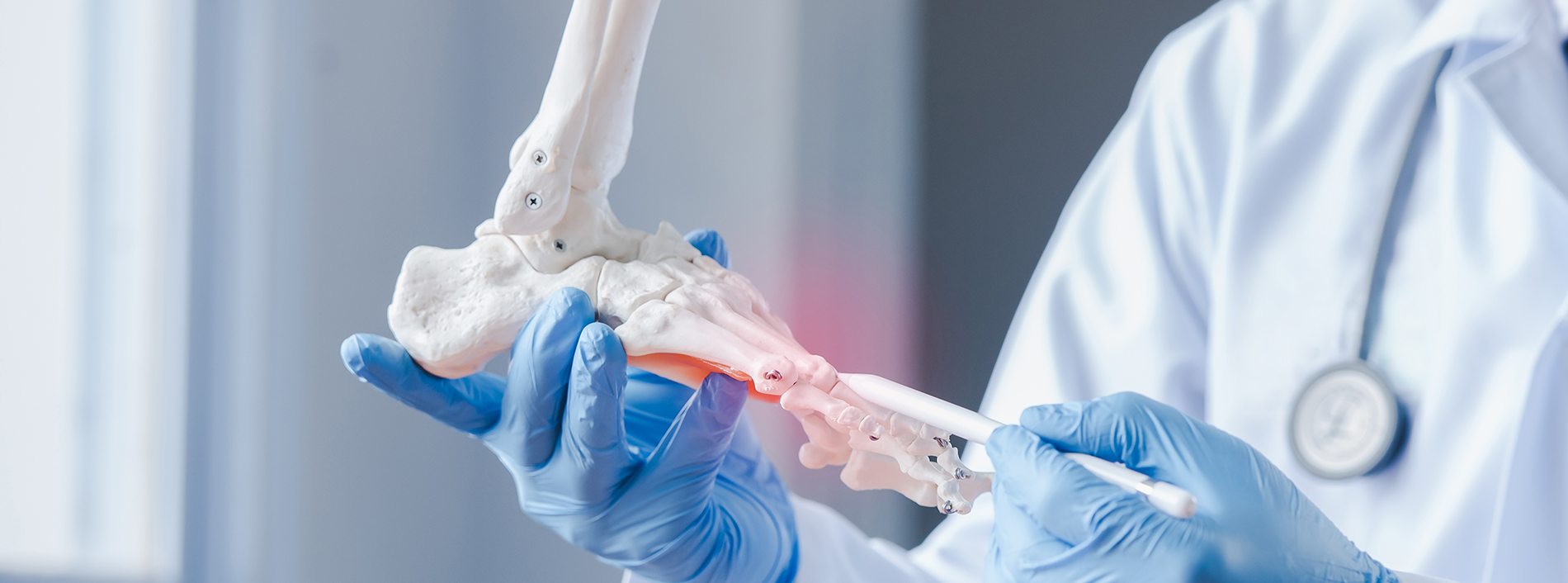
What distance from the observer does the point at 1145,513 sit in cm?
62

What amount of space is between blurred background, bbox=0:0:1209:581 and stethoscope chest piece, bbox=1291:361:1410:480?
3.25ft

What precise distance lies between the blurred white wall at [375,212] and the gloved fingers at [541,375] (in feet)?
2.49

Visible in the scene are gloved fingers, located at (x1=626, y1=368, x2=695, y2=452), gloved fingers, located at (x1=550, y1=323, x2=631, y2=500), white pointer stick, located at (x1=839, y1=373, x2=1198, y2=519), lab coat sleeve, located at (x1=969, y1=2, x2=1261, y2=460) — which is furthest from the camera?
lab coat sleeve, located at (x1=969, y1=2, x2=1261, y2=460)

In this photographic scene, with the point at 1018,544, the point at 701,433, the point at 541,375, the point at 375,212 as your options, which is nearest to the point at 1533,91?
the point at 1018,544

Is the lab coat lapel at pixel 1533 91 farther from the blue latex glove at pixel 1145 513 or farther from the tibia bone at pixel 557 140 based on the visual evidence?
the tibia bone at pixel 557 140

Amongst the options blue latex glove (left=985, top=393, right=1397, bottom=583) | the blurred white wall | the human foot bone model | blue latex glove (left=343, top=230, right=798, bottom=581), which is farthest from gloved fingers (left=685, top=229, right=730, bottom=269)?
the blurred white wall

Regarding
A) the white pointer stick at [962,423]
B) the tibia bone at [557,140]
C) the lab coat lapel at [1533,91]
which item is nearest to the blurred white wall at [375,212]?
the tibia bone at [557,140]

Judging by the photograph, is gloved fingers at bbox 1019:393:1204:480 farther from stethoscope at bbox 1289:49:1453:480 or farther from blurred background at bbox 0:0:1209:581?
blurred background at bbox 0:0:1209:581

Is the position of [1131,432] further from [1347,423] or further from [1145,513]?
[1347,423]

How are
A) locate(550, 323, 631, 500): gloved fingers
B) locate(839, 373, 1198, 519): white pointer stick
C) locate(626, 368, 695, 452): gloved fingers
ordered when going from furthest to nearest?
locate(626, 368, 695, 452): gloved fingers → locate(550, 323, 631, 500): gloved fingers → locate(839, 373, 1198, 519): white pointer stick

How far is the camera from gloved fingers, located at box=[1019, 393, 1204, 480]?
677mm

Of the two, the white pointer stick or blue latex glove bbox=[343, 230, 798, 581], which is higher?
the white pointer stick

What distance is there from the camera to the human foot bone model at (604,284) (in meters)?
0.82

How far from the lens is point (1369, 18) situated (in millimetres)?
1351
